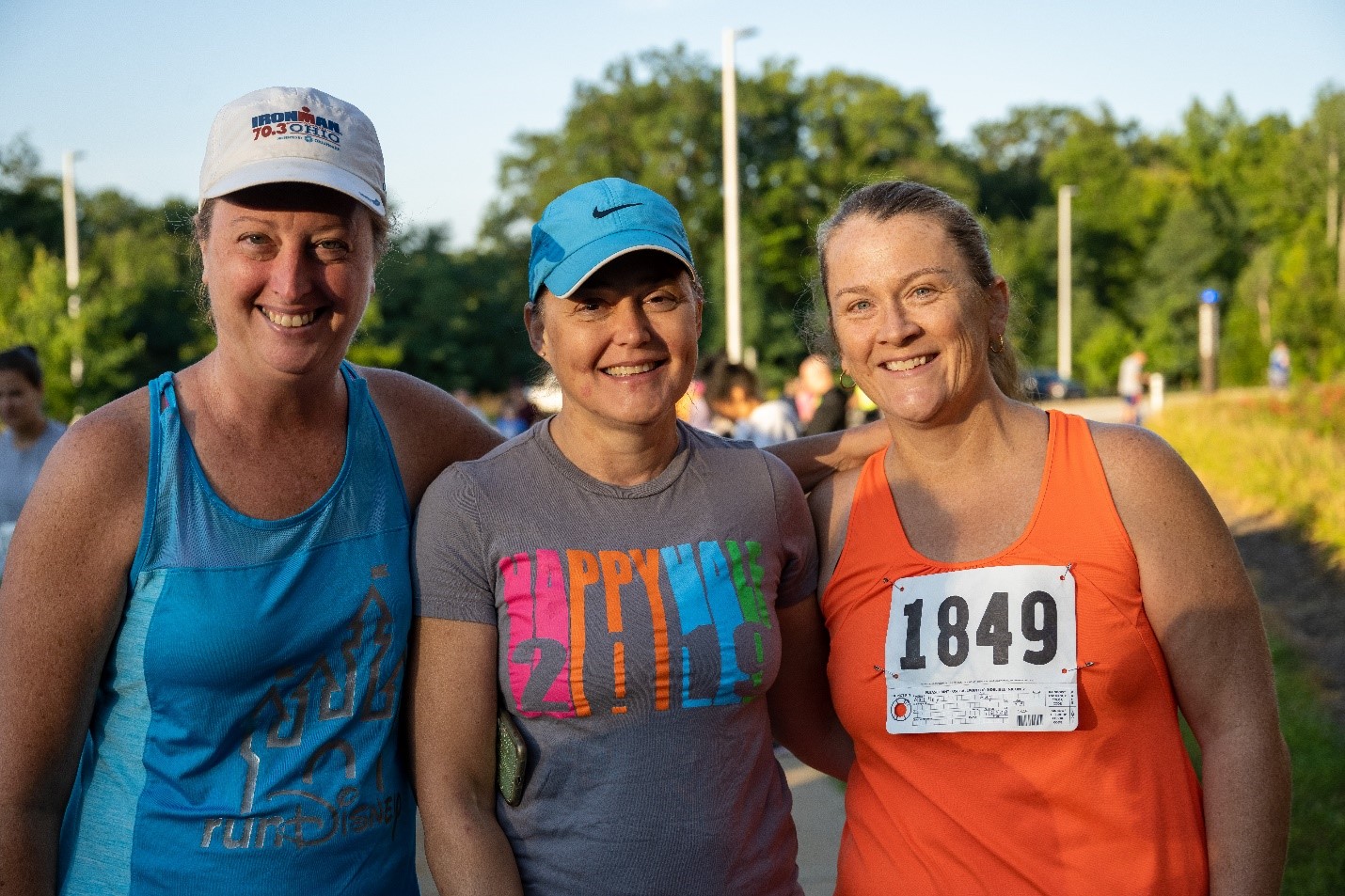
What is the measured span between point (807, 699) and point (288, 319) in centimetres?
134

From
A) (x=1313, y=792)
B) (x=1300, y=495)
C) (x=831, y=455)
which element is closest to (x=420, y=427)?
(x=831, y=455)

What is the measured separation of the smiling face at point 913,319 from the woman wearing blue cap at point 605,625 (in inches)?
14.4

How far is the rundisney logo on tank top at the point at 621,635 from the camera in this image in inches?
85.7

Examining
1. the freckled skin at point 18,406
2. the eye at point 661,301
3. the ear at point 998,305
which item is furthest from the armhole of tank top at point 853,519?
the freckled skin at point 18,406

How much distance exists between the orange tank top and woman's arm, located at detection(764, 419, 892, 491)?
16.7 inches

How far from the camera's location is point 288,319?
7.16 feet

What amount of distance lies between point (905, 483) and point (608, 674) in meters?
0.81

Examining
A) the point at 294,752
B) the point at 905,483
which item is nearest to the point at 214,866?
the point at 294,752

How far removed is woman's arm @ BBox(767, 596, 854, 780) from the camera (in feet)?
8.37

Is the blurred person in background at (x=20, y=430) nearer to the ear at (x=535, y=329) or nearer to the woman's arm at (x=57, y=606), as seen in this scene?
the woman's arm at (x=57, y=606)

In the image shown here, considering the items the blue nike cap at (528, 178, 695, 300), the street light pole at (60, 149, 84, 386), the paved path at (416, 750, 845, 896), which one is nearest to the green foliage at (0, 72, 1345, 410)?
the street light pole at (60, 149, 84, 386)

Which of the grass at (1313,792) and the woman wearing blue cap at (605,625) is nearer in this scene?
the woman wearing blue cap at (605,625)

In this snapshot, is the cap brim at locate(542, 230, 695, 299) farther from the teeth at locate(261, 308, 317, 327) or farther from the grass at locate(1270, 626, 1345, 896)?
the grass at locate(1270, 626, 1345, 896)

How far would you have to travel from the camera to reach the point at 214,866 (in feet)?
7.00
